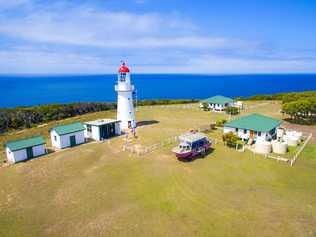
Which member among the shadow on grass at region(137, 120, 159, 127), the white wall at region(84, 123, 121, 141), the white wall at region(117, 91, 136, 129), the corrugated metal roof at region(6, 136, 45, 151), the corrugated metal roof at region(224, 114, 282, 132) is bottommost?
the shadow on grass at region(137, 120, 159, 127)

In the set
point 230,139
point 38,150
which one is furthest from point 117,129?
point 230,139

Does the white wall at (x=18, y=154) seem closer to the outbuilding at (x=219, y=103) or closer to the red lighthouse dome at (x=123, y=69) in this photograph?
the red lighthouse dome at (x=123, y=69)

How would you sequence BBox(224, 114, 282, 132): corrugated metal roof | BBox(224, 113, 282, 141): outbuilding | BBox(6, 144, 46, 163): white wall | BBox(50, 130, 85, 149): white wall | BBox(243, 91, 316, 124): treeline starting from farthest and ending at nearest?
BBox(243, 91, 316, 124): treeline
BBox(224, 114, 282, 132): corrugated metal roof
BBox(224, 113, 282, 141): outbuilding
BBox(50, 130, 85, 149): white wall
BBox(6, 144, 46, 163): white wall

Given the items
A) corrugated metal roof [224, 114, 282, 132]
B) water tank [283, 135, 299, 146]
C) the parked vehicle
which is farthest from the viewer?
corrugated metal roof [224, 114, 282, 132]

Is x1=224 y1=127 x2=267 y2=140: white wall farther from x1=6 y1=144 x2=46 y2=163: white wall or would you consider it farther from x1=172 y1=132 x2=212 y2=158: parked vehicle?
x1=6 y1=144 x2=46 y2=163: white wall

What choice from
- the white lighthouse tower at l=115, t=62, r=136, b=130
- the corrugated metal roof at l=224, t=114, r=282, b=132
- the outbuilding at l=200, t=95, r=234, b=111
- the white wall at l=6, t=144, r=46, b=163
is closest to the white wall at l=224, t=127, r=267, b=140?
the corrugated metal roof at l=224, t=114, r=282, b=132

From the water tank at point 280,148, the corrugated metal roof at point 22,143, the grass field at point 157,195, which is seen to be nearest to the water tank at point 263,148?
the water tank at point 280,148
